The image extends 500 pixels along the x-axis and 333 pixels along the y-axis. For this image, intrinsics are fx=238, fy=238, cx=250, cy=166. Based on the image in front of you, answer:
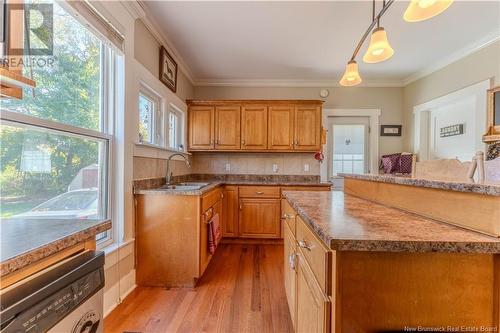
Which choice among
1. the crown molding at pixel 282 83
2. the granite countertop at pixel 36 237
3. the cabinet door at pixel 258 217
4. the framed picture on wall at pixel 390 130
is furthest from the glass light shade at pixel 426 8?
the framed picture on wall at pixel 390 130

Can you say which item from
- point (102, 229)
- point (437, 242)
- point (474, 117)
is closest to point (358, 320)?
point (437, 242)

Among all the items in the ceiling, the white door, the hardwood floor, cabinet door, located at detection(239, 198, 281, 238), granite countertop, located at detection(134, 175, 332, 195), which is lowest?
the hardwood floor

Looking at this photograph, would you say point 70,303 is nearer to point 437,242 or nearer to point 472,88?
point 437,242

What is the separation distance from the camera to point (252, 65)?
3.42 meters

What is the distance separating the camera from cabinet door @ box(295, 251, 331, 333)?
781mm

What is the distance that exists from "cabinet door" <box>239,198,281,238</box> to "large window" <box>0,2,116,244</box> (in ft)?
6.27

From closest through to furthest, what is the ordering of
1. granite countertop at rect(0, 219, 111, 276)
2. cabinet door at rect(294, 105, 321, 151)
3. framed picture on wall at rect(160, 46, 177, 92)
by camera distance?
granite countertop at rect(0, 219, 111, 276) < framed picture on wall at rect(160, 46, 177, 92) < cabinet door at rect(294, 105, 321, 151)

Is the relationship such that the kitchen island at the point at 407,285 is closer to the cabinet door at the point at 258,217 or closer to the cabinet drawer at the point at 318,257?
the cabinet drawer at the point at 318,257

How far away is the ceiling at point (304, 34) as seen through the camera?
2156mm

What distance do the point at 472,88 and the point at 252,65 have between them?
2658 millimetres

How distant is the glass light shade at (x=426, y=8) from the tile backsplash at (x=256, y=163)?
8.77 feet

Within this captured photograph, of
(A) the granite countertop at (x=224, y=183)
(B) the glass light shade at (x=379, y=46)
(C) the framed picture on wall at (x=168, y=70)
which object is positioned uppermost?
(C) the framed picture on wall at (x=168, y=70)

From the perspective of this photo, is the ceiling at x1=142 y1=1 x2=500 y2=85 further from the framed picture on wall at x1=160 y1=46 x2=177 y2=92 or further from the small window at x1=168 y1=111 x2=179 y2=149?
the small window at x1=168 y1=111 x2=179 y2=149

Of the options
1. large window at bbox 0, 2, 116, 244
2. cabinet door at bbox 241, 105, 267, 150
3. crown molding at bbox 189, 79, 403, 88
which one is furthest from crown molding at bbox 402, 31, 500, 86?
large window at bbox 0, 2, 116, 244
